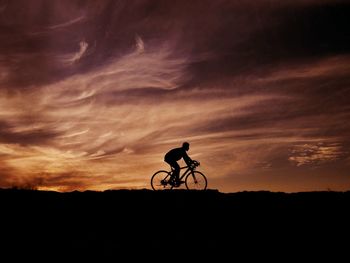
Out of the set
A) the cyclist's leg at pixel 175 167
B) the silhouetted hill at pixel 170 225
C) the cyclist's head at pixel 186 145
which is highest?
the cyclist's head at pixel 186 145

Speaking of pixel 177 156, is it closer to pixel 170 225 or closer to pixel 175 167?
pixel 175 167

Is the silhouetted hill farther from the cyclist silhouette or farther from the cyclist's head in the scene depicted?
the cyclist's head

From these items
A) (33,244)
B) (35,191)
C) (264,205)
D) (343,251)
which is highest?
(35,191)

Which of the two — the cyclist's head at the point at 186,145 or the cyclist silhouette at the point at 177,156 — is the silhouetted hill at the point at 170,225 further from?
the cyclist's head at the point at 186,145

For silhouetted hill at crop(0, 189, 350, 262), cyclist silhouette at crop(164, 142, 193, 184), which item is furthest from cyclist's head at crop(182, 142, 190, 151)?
silhouetted hill at crop(0, 189, 350, 262)

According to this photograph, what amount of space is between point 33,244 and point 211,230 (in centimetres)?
568

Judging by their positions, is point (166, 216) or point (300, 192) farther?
point (300, 192)

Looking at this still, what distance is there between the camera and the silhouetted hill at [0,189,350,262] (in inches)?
440

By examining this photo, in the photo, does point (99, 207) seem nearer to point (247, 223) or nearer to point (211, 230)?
point (211, 230)

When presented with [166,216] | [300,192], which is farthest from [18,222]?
[300,192]

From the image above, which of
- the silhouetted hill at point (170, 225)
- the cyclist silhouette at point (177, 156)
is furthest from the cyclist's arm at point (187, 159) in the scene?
the silhouetted hill at point (170, 225)

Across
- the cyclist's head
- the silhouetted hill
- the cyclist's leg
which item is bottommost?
the silhouetted hill

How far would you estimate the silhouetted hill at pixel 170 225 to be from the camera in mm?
11164

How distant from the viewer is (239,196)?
16156mm
